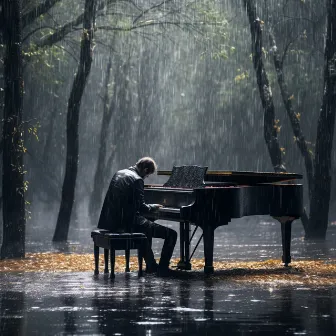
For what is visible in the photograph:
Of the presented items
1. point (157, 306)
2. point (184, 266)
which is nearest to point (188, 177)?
point (184, 266)

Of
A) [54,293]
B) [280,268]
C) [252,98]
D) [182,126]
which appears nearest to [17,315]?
[54,293]

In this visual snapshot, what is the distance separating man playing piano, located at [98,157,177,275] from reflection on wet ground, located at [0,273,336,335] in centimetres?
75

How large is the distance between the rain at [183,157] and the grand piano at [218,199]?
0.03 metres

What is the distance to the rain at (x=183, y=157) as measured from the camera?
968 cm

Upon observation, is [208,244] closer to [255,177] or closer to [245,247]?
[255,177]

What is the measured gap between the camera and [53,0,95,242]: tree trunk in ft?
80.6

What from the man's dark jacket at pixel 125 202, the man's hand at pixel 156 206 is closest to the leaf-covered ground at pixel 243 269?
the man's hand at pixel 156 206

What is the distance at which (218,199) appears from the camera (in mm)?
12805

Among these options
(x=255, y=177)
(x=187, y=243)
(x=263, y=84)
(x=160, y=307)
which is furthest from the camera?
(x=263, y=84)

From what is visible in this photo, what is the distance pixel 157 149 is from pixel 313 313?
52.6 metres

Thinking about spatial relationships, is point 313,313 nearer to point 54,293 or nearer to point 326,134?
point 54,293

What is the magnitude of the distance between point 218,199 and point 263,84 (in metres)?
13.5

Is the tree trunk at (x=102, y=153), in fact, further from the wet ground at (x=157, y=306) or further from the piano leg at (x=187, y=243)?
the wet ground at (x=157, y=306)

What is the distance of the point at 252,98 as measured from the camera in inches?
1655
